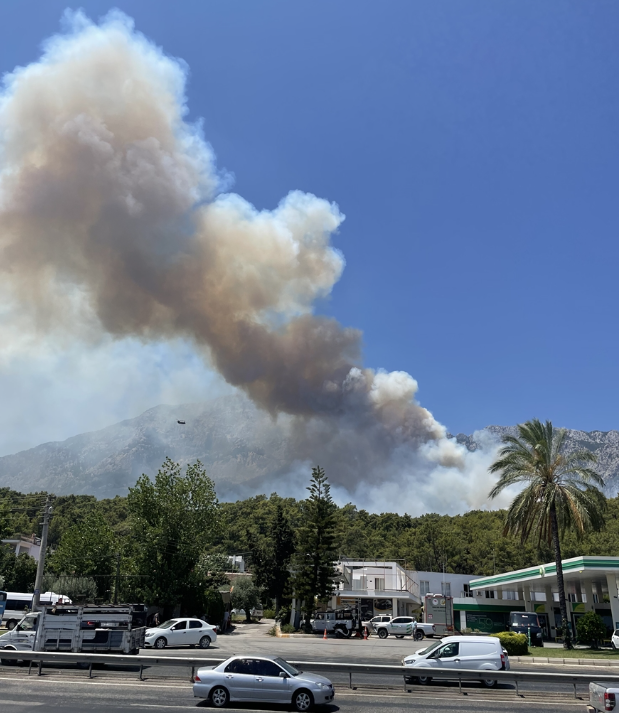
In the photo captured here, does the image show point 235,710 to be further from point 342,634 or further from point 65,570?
point 65,570

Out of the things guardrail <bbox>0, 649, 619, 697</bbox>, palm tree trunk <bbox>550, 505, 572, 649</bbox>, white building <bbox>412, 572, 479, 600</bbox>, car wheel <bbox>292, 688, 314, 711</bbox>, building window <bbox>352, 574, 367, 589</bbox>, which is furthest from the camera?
building window <bbox>352, 574, 367, 589</bbox>

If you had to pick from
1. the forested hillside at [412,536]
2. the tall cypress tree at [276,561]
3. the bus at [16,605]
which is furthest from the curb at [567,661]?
the forested hillside at [412,536]

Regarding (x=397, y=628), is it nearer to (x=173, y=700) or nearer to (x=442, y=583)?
(x=442, y=583)

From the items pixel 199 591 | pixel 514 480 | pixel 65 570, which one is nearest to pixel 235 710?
pixel 514 480

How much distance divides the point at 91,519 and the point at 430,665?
52.9 metres

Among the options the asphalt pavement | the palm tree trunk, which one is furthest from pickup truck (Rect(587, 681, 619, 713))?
the palm tree trunk

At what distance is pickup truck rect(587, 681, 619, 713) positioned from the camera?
11.7 m

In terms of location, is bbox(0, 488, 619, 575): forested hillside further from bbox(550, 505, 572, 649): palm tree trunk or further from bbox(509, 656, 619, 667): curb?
bbox(509, 656, 619, 667): curb

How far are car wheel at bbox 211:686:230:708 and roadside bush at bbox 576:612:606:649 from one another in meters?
29.3

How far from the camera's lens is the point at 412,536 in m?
120

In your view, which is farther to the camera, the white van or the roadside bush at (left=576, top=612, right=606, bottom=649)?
the roadside bush at (left=576, top=612, right=606, bottom=649)

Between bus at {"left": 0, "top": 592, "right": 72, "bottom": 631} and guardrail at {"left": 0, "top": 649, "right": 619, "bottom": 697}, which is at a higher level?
guardrail at {"left": 0, "top": 649, "right": 619, "bottom": 697}

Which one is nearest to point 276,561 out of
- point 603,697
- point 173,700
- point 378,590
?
point 378,590

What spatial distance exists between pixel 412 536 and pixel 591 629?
87786 millimetres
